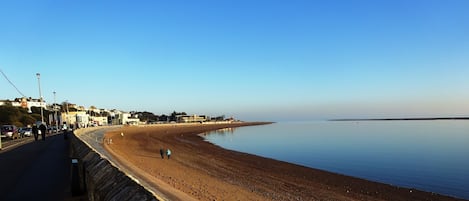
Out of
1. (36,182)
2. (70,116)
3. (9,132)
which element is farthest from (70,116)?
(36,182)

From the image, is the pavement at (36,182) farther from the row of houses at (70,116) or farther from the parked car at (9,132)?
the row of houses at (70,116)

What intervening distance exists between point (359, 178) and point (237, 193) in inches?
353

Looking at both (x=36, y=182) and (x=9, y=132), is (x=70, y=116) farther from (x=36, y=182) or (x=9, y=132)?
(x=36, y=182)

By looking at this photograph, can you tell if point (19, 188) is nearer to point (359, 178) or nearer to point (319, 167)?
point (359, 178)

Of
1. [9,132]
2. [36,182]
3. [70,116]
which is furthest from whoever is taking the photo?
[70,116]

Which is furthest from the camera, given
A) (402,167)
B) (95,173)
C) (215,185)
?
(402,167)

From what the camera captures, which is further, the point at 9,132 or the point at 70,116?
the point at 70,116

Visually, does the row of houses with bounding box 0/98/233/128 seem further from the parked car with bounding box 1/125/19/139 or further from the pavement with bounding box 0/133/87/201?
the pavement with bounding box 0/133/87/201

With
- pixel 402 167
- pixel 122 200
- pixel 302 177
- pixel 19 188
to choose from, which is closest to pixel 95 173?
pixel 122 200

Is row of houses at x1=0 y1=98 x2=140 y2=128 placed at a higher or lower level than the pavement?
higher

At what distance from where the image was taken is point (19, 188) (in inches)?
365

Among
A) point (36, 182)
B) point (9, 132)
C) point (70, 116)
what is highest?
point (70, 116)

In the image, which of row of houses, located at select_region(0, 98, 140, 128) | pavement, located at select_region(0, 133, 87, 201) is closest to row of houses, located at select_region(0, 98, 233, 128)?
row of houses, located at select_region(0, 98, 140, 128)

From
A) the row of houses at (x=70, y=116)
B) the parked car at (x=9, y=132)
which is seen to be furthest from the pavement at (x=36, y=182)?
the row of houses at (x=70, y=116)
